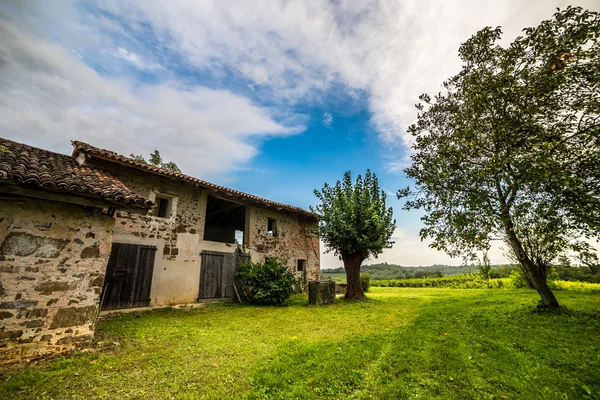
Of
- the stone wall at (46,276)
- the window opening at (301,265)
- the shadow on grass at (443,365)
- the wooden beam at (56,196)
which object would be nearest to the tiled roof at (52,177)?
the wooden beam at (56,196)

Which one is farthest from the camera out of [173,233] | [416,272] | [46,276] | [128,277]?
[416,272]

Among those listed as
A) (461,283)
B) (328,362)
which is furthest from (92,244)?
(461,283)

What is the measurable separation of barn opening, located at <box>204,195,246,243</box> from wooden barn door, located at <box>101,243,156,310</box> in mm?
5073

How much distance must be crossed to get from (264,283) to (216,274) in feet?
7.20

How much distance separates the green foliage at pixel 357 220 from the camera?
11680 mm

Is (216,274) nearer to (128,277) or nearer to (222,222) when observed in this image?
(128,277)

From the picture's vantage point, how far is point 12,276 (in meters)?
4.15

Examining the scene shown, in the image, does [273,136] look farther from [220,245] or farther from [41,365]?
[41,365]

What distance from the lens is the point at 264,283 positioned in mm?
10805

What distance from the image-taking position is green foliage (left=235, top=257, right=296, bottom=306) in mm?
10446

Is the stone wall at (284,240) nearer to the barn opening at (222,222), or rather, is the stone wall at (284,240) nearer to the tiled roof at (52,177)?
the barn opening at (222,222)

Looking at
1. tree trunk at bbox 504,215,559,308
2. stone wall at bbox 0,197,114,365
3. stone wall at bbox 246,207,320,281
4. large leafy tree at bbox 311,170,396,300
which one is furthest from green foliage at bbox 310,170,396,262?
stone wall at bbox 0,197,114,365

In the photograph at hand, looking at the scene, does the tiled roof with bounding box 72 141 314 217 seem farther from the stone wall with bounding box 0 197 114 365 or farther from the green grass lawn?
the green grass lawn

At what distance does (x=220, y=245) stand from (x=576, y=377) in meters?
11.0
